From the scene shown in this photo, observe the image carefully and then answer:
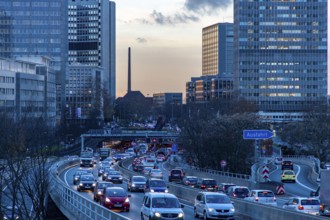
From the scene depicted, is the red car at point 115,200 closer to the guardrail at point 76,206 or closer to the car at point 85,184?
the guardrail at point 76,206

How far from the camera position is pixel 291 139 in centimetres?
13912

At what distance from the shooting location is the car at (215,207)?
112ft

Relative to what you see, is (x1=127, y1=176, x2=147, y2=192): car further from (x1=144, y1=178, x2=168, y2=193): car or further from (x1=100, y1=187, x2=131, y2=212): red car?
(x1=100, y1=187, x2=131, y2=212): red car

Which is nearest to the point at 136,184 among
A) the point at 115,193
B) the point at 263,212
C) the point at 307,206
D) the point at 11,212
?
the point at 115,193

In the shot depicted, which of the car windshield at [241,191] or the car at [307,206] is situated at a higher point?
the car at [307,206]

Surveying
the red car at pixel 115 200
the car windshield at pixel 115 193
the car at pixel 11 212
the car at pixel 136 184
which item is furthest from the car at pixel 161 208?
the car at pixel 136 184

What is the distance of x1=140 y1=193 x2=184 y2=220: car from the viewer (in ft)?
101

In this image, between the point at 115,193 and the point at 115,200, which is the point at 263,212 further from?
the point at 115,193

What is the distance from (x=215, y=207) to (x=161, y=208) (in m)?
4.14

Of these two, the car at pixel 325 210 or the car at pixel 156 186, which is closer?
the car at pixel 325 210

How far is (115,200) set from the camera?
129ft

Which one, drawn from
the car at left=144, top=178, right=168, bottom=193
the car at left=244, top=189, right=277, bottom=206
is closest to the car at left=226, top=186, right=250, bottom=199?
the car at left=244, top=189, right=277, bottom=206

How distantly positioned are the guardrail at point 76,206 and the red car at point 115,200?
2021mm

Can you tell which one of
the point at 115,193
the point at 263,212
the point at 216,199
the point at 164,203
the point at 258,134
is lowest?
the point at 263,212
